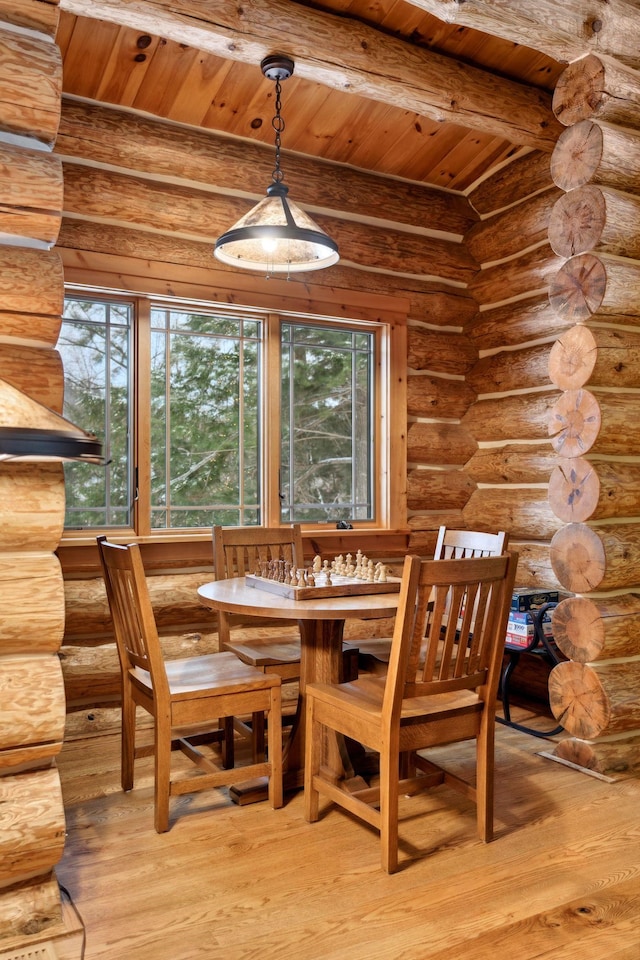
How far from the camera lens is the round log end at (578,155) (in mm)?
3311

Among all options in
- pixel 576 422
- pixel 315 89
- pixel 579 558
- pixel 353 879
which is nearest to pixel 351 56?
pixel 315 89

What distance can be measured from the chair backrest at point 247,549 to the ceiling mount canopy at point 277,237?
1.32m

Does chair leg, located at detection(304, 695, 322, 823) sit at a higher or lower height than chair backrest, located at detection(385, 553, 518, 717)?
lower

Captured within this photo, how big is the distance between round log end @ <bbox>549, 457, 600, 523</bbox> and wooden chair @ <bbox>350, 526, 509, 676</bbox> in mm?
290

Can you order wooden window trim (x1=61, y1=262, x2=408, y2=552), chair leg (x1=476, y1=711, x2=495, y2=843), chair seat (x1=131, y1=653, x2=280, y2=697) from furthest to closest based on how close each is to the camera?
wooden window trim (x1=61, y1=262, x2=408, y2=552) → chair seat (x1=131, y1=653, x2=280, y2=697) → chair leg (x1=476, y1=711, x2=495, y2=843)

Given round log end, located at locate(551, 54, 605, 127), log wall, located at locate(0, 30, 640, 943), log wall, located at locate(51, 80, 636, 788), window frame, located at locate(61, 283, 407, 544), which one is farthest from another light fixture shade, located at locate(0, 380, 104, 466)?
round log end, located at locate(551, 54, 605, 127)

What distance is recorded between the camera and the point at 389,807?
2428 mm

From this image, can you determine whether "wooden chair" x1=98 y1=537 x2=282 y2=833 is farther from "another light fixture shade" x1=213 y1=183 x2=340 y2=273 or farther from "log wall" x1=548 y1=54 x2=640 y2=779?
"log wall" x1=548 y1=54 x2=640 y2=779

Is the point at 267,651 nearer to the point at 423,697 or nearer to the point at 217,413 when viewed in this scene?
the point at 423,697

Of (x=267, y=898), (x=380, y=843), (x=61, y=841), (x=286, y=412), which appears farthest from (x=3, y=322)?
(x=286, y=412)

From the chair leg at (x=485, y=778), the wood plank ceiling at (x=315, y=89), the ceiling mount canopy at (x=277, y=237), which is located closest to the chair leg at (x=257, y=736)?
the chair leg at (x=485, y=778)

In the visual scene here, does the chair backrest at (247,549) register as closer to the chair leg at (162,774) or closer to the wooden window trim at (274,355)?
the wooden window trim at (274,355)

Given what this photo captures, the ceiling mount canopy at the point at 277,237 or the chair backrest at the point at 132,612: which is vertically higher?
the ceiling mount canopy at the point at 277,237

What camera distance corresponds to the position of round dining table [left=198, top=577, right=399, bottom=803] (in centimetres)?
282
